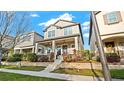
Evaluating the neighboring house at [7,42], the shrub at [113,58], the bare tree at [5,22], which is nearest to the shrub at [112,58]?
the shrub at [113,58]

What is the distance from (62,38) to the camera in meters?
10.8

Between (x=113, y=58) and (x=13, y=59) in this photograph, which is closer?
(x=113, y=58)

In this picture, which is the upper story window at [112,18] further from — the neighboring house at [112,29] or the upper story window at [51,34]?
the upper story window at [51,34]

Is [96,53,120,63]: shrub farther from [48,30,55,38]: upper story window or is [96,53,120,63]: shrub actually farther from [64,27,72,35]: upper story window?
[48,30,55,38]: upper story window

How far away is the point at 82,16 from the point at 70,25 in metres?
2.74

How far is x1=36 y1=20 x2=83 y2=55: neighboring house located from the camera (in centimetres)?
966

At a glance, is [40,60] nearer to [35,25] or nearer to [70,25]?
[35,25]

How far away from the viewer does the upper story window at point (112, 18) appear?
9.02 m

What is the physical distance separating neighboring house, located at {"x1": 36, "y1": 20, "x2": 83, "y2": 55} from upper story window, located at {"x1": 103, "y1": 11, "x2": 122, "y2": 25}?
5.57 feet

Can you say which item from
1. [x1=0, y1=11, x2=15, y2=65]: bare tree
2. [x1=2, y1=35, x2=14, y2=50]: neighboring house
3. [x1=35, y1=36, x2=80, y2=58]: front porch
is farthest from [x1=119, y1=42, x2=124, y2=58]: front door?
[x1=0, y1=11, x2=15, y2=65]: bare tree

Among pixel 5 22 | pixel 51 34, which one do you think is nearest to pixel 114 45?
pixel 51 34

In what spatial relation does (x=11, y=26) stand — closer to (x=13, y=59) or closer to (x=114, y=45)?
(x=13, y=59)

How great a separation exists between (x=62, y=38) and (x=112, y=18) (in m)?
3.43
